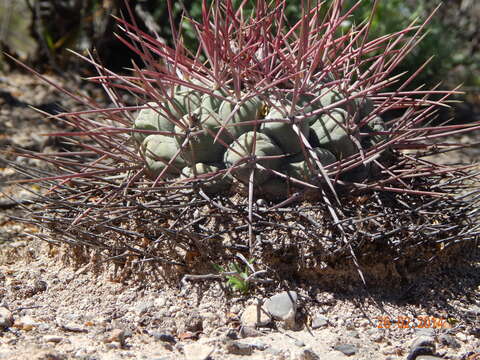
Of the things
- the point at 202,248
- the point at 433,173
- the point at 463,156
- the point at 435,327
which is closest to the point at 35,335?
the point at 202,248

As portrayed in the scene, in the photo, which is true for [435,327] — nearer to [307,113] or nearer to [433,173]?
[433,173]

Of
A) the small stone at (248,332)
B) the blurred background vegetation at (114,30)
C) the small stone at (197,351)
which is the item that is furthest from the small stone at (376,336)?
the blurred background vegetation at (114,30)

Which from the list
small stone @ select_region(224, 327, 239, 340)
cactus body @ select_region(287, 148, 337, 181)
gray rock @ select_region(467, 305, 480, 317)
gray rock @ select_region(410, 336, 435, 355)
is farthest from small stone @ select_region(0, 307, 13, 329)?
gray rock @ select_region(467, 305, 480, 317)

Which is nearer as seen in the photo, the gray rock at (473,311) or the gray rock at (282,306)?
the gray rock at (282,306)

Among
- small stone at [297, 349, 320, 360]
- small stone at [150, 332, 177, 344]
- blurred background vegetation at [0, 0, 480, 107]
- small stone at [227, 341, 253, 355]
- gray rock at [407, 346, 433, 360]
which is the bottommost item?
gray rock at [407, 346, 433, 360]

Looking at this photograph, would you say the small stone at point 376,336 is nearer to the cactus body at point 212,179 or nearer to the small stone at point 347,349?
the small stone at point 347,349

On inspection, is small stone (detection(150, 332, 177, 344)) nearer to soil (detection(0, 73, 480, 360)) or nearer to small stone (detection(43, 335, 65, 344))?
soil (detection(0, 73, 480, 360))
